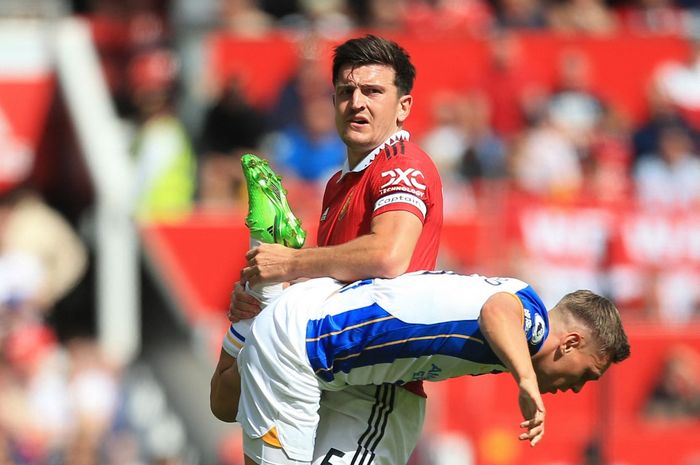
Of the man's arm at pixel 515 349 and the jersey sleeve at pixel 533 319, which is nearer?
the man's arm at pixel 515 349

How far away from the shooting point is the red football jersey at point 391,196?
17.6 ft

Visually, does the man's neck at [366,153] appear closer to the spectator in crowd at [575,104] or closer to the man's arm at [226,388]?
the man's arm at [226,388]

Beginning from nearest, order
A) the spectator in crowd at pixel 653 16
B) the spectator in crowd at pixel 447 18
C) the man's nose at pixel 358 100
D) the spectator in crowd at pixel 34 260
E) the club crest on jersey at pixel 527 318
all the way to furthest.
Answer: the club crest on jersey at pixel 527 318 → the man's nose at pixel 358 100 → the spectator in crowd at pixel 34 260 → the spectator in crowd at pixel 447 18 → the spectator in crowd at pixel 653 16

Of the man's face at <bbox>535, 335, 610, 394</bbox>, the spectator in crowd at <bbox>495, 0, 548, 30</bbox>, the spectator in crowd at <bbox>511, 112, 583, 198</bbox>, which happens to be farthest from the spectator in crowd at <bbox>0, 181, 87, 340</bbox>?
the man's face at <bbox>535, 335, 610, 394</bbox>

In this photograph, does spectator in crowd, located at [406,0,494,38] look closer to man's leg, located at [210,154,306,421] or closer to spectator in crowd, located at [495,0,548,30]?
spectator in crowd, located at [495,0,548,30]

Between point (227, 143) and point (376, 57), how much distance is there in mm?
6956

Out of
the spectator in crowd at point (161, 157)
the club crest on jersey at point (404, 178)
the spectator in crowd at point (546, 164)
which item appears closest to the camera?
the club crest on jersey at point (404, 178)

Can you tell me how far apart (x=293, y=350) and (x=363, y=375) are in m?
0.31

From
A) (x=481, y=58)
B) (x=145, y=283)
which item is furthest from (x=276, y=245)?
(x=481, y=58)

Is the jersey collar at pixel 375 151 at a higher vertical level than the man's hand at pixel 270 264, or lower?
higher

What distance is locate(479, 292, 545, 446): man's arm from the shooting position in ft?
15.8

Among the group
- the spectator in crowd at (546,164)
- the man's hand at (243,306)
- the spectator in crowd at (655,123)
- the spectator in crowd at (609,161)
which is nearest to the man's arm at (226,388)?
the man's hand at (243,306)

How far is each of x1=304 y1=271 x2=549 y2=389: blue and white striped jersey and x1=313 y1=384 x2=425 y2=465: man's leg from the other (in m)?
0.25

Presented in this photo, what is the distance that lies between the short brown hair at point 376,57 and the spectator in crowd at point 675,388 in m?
6.86
